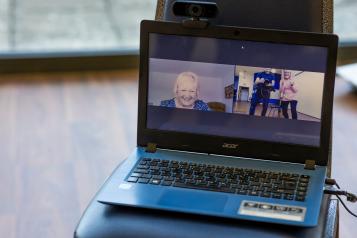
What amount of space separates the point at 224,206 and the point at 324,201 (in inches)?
9.0

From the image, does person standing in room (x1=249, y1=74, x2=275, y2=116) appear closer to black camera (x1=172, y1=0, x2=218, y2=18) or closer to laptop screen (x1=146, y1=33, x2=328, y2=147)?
laptop screen (x1=146, y1=33, x2=328, y2=147)

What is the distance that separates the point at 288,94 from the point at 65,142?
1235mm

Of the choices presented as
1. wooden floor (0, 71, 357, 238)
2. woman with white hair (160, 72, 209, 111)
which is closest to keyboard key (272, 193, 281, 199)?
woman with white hair (160, 72, 209, 111)

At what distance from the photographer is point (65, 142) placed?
2.39m

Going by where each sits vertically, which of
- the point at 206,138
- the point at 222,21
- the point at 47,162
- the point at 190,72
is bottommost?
the point at 47,162

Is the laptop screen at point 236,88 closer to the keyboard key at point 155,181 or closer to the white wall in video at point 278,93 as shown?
the white wall in video at point 278,93

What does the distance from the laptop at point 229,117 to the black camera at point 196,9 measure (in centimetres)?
3

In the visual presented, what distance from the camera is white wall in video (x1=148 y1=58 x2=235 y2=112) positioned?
4.43ft

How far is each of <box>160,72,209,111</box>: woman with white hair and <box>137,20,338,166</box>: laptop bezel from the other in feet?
0.18

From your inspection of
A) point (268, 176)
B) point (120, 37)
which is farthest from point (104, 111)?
point (268, 176)

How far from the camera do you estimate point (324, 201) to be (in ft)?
4.29

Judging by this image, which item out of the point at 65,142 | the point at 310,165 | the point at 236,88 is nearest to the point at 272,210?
the point at 310,165

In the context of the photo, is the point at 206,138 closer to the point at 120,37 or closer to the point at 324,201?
the point at 324,201

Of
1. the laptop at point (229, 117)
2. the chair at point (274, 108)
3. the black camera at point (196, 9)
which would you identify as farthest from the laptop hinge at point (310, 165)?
the black camera at point (196, 9)
